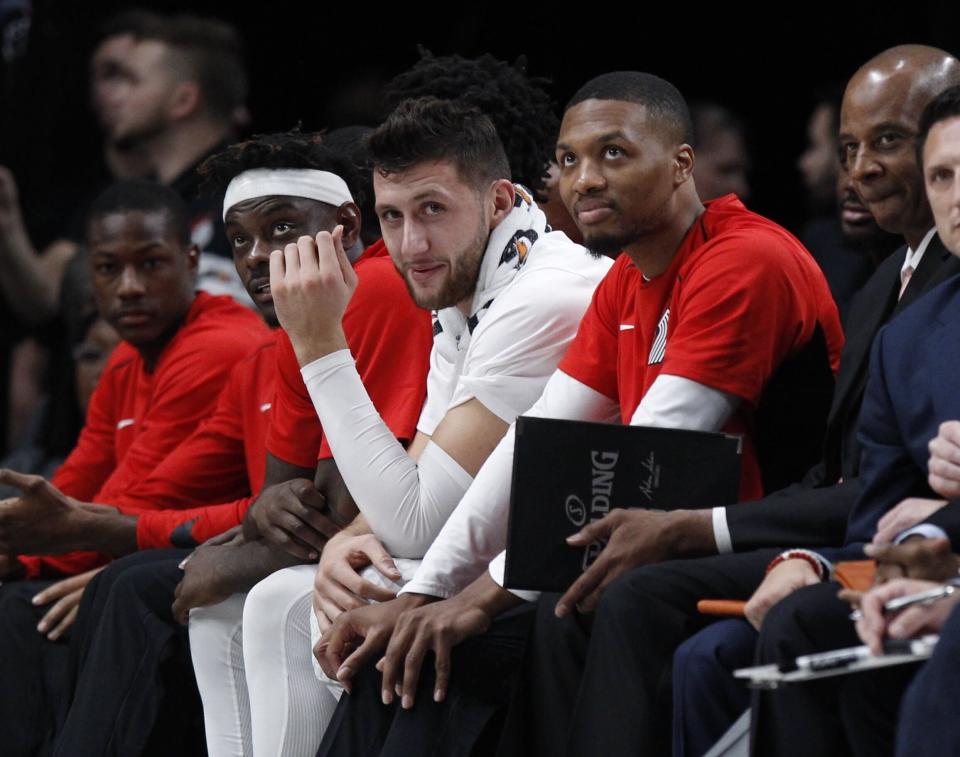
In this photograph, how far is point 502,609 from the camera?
351cm

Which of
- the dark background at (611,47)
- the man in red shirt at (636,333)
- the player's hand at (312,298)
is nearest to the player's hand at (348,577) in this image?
the man in red shirt at (636,333)

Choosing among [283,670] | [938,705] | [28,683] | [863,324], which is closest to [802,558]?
[938,705]

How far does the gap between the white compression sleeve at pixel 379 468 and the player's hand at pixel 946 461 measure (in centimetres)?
123

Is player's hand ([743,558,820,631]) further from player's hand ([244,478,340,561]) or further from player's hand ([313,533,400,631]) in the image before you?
player's hand ([244,478,340,561])

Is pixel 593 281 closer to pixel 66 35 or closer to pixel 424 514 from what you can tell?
pixel 424 514

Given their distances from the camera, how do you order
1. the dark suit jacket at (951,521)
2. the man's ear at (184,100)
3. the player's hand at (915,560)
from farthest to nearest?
the man's ear at (184,100) < the dark suit jacket at (951,521) < the player's hand at (915,560)

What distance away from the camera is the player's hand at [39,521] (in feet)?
15.7

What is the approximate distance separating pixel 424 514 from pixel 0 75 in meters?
4.80

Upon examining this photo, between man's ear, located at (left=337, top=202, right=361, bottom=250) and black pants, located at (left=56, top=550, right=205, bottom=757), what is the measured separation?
0.93 meters

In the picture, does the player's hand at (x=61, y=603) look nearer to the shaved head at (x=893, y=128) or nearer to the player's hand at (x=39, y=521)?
the player's hand at (x=39, y=521)

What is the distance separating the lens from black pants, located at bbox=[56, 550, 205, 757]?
4309 millimetres

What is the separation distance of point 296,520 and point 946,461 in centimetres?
171

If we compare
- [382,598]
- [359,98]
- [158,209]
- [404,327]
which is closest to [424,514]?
[382,598]

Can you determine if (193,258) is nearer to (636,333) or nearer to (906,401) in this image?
(636,333)
